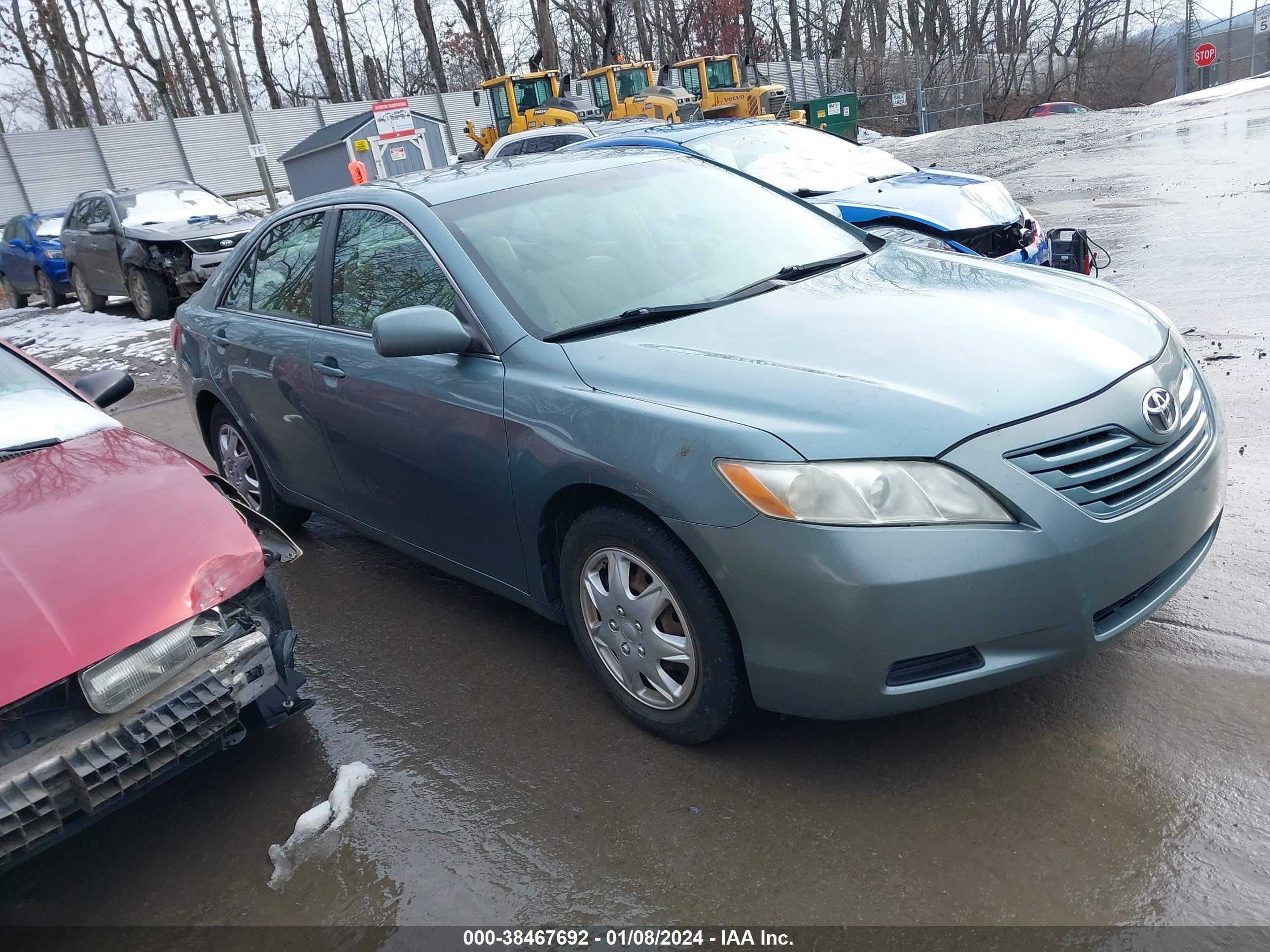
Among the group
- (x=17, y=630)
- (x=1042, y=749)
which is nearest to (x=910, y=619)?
(x=1042, y=749)

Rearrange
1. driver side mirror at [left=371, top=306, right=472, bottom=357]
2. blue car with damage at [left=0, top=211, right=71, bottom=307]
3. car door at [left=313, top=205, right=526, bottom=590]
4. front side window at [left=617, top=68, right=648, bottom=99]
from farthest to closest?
front side window at [left=617, top=68, right=648, bottom=99] → blue car with damage at [left=0, top=211, right=71, bottom=307] → car door at [left=313, top=205, right=526, bottom=590] → driver side mirror at [left=371, top=306, right=472, bottom=357]

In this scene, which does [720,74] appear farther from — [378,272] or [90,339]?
[378,272]

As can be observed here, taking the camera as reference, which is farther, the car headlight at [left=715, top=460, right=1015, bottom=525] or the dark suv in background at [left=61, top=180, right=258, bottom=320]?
the dark suv in background at [left=61, top=180, right=258, bottom=320]

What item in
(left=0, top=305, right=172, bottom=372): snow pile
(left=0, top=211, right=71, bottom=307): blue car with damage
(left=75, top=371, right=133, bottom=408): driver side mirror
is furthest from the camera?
(left=0, top=211, right=71, bottom=307): blue car with damage

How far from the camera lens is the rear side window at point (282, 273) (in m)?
4.15

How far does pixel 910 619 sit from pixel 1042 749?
2.35 ft

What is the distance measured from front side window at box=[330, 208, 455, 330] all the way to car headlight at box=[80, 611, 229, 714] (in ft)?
4.16

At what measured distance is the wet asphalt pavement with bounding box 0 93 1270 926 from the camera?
2.34 m

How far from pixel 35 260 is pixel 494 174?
50.5ft

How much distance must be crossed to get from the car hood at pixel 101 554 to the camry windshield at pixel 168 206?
10901 mm

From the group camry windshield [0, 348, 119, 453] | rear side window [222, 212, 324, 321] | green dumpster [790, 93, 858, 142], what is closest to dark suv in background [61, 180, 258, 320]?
rear side window [222, 212, 324, 321]

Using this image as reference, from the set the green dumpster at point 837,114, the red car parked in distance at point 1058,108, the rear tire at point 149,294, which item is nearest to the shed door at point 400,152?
the rear tire at point 149,294

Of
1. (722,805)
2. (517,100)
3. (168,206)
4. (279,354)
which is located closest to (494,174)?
(279,354)

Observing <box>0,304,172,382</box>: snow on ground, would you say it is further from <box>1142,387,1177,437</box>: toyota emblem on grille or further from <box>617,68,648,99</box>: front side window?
<box>617,68,648,99</box>: front side window
